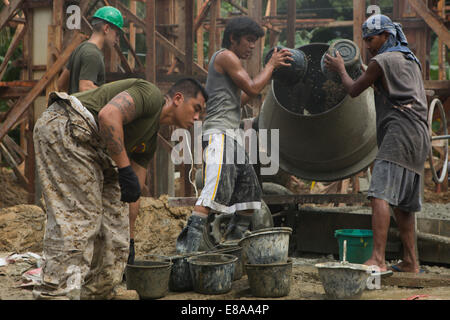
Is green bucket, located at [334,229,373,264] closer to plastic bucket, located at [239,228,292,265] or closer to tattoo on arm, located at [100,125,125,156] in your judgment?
plastic bucket, located at [239,228,292,265]

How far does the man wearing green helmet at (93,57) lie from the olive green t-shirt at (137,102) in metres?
0.88

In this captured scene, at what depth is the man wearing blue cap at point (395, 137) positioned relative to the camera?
10.8 feet

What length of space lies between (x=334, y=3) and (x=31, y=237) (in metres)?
15.5

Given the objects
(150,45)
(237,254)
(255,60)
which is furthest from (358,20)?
(237,254)

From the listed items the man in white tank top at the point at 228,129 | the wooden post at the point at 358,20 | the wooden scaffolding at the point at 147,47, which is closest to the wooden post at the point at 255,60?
the wooden scaffolding at the point at 147,47

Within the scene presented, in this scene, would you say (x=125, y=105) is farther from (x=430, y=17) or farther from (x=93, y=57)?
(x=430, y=17)

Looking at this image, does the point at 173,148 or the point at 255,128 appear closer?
the point at 255,128

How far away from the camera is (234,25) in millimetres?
3807

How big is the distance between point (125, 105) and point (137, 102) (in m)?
0.07

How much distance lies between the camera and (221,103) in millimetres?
3762

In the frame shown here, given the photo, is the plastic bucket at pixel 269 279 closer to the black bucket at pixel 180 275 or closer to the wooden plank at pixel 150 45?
the black bucket at pixel 180 275

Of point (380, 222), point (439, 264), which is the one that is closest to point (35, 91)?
point (380, 222)
